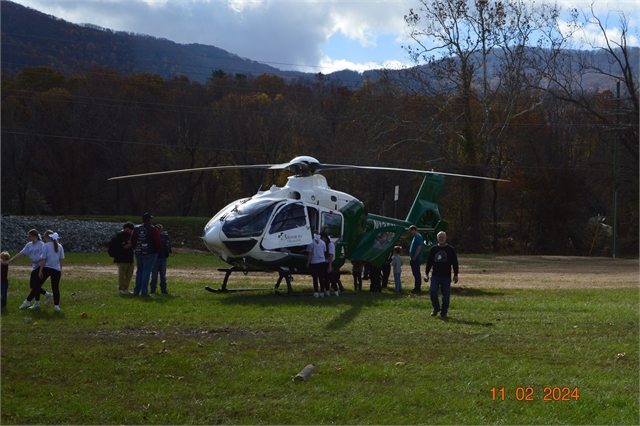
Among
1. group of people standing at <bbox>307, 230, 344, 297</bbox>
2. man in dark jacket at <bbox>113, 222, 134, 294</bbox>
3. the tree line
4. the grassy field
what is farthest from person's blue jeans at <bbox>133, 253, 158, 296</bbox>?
the tree line

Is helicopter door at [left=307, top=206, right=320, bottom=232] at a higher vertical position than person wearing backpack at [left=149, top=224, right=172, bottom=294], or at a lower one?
higher

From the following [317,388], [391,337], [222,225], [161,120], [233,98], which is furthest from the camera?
[233,98]

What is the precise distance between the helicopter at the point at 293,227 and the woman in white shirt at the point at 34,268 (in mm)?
2500

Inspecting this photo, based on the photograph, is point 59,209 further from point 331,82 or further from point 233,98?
point 331,82

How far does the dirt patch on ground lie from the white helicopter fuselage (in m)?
3.17

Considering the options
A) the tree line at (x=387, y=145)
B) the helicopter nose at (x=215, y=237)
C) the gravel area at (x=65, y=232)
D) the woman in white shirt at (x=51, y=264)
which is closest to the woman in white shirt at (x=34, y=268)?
the woman in white shirt at (x=51, y=264)

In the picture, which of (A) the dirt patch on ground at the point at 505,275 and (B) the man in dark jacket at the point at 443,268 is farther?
(A) the dirt patch on ground at the point at 505,275

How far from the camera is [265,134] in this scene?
2291 inches

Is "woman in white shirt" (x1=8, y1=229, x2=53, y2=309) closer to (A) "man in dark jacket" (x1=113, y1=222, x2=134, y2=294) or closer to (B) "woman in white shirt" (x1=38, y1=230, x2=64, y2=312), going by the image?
(B) "woman in white shirt" (x1=38, y1=230, x2=64, y2=312)

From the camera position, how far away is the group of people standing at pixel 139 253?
17172mm

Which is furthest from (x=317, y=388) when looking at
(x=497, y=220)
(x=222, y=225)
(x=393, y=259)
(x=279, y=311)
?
(x=497, y=220)

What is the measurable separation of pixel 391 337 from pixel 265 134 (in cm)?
4744

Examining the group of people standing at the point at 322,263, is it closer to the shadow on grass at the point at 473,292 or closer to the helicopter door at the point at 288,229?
the helicopter door at the point at 288,229

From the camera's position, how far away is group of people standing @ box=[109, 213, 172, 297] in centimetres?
1717
